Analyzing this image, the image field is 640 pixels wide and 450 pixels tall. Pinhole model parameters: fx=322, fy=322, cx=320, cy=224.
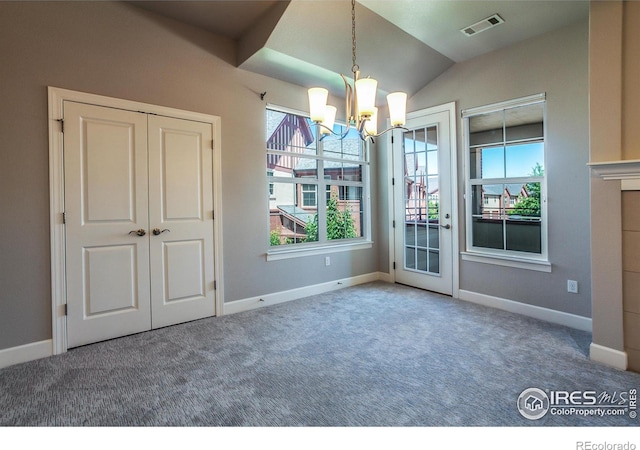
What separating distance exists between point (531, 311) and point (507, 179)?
1.41 m

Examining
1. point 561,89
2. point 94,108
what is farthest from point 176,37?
point 561,89

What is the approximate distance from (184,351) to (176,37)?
2883 millimetres

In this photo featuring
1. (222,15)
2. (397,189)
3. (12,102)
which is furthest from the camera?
(397,189)

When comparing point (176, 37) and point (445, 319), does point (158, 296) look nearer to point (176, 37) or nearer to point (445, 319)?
point (176, 37)

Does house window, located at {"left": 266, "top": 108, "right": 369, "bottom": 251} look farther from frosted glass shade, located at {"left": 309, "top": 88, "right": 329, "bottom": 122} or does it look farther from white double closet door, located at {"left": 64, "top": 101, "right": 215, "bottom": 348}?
frosted glass shade, located at {"left": 309, "top": 88, "right": 329, "bottom": 122}

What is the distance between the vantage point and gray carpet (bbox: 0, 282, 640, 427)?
1.75 meters

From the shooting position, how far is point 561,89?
305 cm

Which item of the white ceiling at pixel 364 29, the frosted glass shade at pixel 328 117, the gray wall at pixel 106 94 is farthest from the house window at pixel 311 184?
the frosted glass shade at pixel 328 117

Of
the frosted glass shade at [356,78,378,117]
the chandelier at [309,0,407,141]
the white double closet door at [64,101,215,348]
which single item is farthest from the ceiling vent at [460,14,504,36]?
the white double closet door at [64,101,215,348]

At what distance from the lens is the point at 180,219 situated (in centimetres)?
317

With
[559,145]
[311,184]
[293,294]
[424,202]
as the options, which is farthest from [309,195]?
[559,145]

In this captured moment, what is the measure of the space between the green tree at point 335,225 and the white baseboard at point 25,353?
270cm
